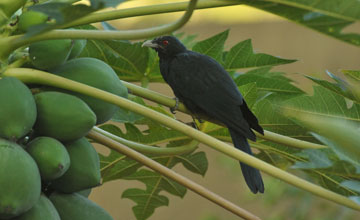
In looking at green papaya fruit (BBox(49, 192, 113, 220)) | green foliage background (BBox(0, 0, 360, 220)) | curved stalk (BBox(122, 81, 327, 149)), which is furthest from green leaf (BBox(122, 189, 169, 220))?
green papaya fruit (BBox(49, 192, 113, 220))

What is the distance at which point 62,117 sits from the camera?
63 centimetres

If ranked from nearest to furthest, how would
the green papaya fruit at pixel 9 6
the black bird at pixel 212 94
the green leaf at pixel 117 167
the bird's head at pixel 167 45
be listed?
the green papaya fruit at pixel 9 6
the black bird at pixel 212 94
the green leaf at pixel 117 167
the bird's head at pixel 167 45

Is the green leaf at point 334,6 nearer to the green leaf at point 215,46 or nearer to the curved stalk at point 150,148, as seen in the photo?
the curved stalk at point 150,148

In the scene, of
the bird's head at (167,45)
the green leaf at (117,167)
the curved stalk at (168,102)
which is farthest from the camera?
the bird's head at (167,45)

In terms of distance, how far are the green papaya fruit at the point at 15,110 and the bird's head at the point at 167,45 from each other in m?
0.58

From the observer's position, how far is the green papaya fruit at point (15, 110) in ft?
1.97

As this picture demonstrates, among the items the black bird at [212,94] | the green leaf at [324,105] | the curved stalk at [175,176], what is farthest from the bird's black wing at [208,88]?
the curved stalk at [175,176]

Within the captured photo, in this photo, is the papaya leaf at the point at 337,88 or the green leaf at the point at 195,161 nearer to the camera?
the papaya leaf at the point at 337,88

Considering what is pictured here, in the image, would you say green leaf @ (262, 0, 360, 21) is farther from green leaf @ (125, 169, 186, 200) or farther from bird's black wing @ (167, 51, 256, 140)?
green leaf @ (125, 169, 186, 200)

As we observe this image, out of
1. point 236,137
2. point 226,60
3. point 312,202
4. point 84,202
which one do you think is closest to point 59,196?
point 84,202

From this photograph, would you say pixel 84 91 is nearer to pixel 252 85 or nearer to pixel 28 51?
pixel 28 51

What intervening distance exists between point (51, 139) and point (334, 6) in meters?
0.29

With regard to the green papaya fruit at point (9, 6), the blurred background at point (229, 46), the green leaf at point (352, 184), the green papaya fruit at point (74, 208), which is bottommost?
the blurred background at point (229, 46)

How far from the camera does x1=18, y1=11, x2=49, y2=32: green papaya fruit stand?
2.17ft
